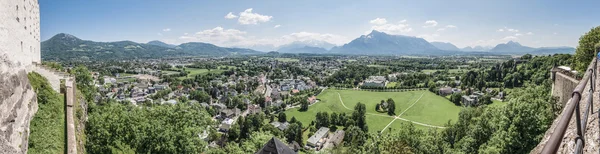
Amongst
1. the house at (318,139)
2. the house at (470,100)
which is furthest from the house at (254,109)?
the house at (470,100)

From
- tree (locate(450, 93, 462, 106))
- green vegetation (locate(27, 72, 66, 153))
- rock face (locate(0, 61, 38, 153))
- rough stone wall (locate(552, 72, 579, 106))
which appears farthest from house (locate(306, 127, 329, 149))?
rock face (locate(0, 61, 38, 153))

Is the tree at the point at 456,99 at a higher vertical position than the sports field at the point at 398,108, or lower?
higher

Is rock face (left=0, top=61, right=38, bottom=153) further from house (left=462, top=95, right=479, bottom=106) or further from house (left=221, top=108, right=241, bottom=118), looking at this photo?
house (left=462, top=95, right=479, bottom=106)

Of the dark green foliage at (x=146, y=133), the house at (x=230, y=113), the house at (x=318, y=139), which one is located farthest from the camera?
the house at (x=230, y=113)

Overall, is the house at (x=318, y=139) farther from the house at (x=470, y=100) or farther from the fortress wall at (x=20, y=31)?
the fortress wall at (x=20, y=31)

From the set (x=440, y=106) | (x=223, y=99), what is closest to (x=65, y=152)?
(x=440, y=106)

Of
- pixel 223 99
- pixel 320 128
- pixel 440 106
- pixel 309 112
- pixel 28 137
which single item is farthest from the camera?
pixel 223 99

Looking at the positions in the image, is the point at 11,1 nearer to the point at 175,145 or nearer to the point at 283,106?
the point at 175,145
